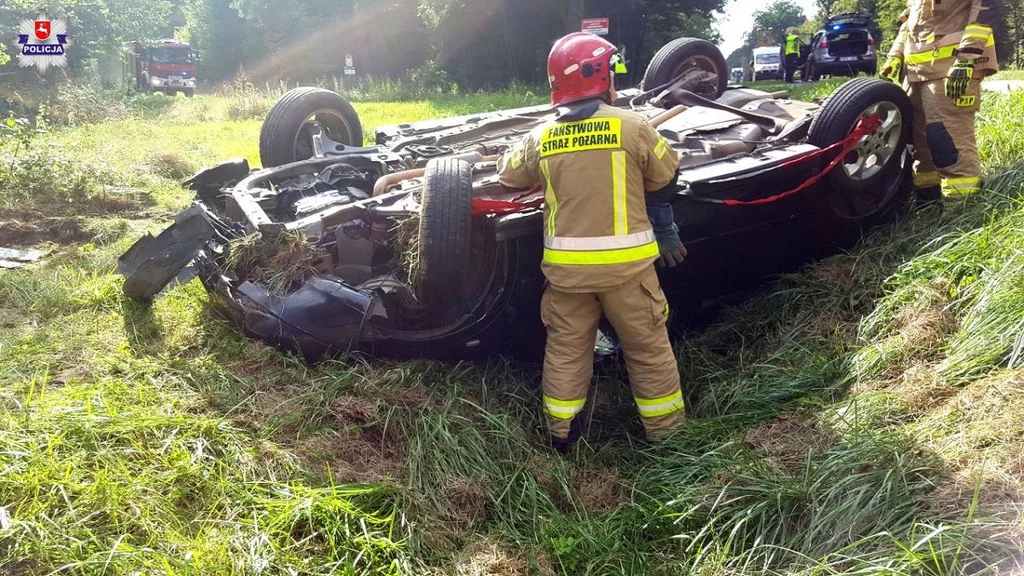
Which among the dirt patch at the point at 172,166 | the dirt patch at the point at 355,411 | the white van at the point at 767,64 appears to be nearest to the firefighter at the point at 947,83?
the dirt patch at the point at 355,411

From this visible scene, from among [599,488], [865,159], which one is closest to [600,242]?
[599,488]

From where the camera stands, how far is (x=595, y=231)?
2.86 metres

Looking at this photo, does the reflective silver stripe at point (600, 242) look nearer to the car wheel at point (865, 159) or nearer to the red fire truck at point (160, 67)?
the car wheel at point (865, 159)

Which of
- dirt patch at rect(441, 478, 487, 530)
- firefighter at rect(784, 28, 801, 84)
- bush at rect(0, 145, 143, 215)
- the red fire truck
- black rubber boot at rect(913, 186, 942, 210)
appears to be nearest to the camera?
dirt patch at rect(441, 478, 487, 530)

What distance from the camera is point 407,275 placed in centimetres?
321

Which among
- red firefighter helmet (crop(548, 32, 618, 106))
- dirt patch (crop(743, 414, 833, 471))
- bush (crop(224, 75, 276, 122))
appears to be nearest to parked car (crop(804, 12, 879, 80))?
bush (crop(224, 75, 276, 122))

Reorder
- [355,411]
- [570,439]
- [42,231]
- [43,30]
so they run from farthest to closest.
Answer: [43,30] < [42,231] < [570,439] < [355,411]

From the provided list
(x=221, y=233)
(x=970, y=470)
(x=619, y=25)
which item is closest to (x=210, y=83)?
(x=619, y=25)

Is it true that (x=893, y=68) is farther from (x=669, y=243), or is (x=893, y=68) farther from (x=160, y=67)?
(x=160, y=67)

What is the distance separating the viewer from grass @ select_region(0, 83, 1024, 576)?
216 cm

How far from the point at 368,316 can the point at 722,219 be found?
167cm

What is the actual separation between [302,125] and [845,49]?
16532 millimetres

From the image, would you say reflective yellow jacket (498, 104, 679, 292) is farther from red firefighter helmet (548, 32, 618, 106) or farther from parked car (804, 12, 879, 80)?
parked car (804, 12, 879, 80)

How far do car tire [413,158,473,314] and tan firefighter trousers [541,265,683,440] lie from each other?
414 mm
